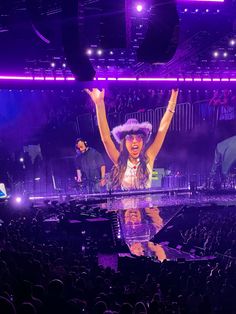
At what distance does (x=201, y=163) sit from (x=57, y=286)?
20838 mm

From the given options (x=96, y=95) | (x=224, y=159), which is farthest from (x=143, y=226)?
(x=224, y=159)

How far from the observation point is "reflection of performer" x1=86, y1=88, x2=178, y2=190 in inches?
875

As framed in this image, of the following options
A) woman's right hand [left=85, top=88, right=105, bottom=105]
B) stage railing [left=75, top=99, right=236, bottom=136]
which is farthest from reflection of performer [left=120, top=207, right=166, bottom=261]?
woman's right hand [left=85, top=88, right=105, bottom=105]

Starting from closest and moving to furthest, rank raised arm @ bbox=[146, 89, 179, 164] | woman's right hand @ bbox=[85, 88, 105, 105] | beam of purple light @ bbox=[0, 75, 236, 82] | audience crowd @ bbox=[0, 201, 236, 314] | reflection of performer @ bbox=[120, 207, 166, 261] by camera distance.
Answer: audience crowd @ bbox=[0, 201, 236, 314], reflection of performer @ bbox=[120, 207, 166, 261], beam of purple light @ bbox=[0, 75, 236, 82], woman's right hand @ bbox=[85, 88, 105, 105], raised arm @ bbox=[146, 89, 179, 164]

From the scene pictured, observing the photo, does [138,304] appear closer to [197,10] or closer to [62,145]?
[197,10]

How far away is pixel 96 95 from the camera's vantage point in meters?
22.0

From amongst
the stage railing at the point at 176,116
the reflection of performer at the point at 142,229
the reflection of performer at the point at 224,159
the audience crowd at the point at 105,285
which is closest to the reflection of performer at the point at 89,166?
the stage railing at the point at 176,116

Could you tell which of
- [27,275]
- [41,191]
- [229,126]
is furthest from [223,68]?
[27,275]

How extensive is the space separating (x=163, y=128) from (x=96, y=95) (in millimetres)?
3785

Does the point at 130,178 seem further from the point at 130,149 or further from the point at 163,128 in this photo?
the point at 163,128

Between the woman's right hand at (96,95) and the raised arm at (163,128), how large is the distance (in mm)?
3285

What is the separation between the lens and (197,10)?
19.7 meters

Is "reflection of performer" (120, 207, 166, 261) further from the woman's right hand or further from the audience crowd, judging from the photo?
the woman's right hand

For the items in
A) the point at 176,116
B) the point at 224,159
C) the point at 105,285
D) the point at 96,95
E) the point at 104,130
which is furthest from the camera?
the point at 224,159
